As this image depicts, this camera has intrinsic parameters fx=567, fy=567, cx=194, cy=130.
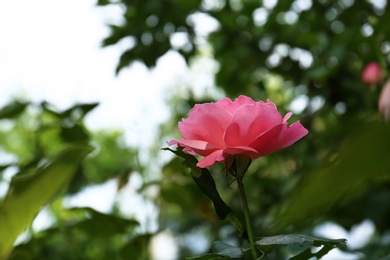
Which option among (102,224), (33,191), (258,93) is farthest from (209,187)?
(258,93)

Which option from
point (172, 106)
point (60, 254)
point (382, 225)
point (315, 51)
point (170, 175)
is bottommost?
point (382, 225)

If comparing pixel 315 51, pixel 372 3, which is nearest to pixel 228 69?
pixel 315 51

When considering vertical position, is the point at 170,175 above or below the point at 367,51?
below

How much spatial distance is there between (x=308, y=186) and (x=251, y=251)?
0.19 metres

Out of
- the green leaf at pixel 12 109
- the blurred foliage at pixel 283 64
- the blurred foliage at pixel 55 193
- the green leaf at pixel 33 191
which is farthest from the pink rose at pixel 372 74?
the green leaf at pixel 33 191

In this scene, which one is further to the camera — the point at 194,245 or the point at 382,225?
the point at 194,245

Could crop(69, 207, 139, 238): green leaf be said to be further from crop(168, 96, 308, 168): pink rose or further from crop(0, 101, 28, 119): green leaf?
crop(168, 96, 308, 168): pink rose

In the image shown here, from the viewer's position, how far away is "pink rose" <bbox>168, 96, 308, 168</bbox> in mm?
403

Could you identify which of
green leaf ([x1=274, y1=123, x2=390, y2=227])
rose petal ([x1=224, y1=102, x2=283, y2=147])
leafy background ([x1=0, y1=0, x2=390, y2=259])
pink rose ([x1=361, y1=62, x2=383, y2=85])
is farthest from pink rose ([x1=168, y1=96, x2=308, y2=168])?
pink rose ([x1=361, y1=62, x2=383, y2=85])

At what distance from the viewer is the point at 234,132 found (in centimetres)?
41

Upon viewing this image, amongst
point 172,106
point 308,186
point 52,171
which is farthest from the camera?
point 172,106

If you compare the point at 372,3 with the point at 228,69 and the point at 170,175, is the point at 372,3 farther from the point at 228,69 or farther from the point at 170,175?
the point at 170,175

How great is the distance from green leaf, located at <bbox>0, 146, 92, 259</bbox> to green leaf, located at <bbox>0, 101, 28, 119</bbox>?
17.5 inches

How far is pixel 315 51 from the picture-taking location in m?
1.30
